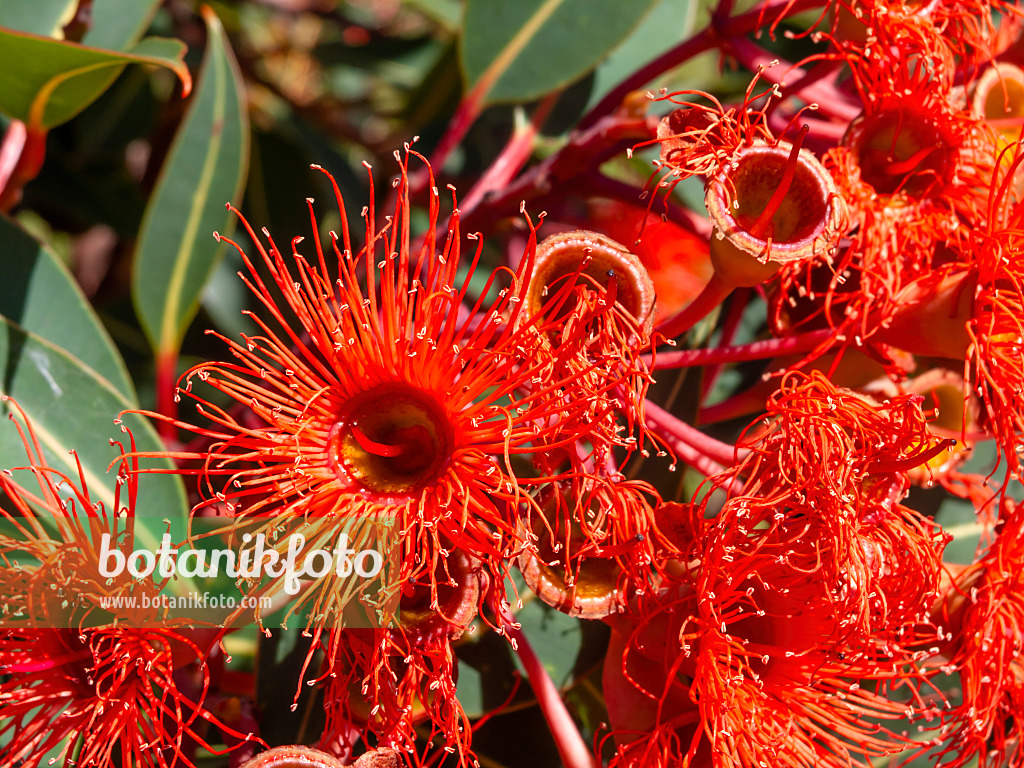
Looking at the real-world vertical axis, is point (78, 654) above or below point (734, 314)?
below

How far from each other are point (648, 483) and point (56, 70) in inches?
35.0

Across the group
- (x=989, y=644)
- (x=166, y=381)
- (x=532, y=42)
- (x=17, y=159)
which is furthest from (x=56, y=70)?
(x=989, y=644)

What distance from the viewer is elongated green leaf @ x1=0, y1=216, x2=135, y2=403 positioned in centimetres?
121

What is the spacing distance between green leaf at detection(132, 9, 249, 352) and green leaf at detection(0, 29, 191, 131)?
21 centimetres

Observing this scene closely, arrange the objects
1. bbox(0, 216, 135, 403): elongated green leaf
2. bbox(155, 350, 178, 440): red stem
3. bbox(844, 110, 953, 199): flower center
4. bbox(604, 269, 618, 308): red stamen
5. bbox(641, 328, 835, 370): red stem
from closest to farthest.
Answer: bbox(604, 269, 618, 308): red stamen → bbox(641, 328, 835, 370): red stem → bbox(844, 110, 953, 199): flower center → bbox(0, 216, 135, 403): elongated green leaf → bbox(155, 350, 178, 440): red stem

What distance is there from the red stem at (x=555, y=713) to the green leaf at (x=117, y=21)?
1.10 metres

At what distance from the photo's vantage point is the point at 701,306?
35.0 inches

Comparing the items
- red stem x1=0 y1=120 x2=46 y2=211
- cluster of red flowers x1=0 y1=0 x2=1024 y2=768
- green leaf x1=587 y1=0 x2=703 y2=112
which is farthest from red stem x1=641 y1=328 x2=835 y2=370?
red stem x1=0 y1=120 x2=46 y2=211

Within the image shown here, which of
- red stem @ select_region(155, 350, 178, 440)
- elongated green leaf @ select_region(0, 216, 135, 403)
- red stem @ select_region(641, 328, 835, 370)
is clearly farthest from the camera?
red stem @ select_region(155, 350, 178, 440)

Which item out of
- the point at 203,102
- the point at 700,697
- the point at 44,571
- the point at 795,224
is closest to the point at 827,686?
the point at 700,697

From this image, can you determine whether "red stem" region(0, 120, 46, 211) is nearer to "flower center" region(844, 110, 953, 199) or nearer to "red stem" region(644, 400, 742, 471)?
"red stem" region(644, 400, 742, 471)

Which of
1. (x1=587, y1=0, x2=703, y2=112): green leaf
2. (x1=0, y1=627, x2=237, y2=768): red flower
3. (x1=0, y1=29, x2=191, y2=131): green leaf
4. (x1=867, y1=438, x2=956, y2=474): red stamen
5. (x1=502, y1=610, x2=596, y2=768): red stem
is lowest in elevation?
(x1=0, y1=627, x2=237, y2=768): red flower

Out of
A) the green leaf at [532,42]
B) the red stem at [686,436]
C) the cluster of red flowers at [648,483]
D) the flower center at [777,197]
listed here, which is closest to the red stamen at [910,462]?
the cluster of red flowers at [648,483]

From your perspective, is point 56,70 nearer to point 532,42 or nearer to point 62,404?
point 62,404
